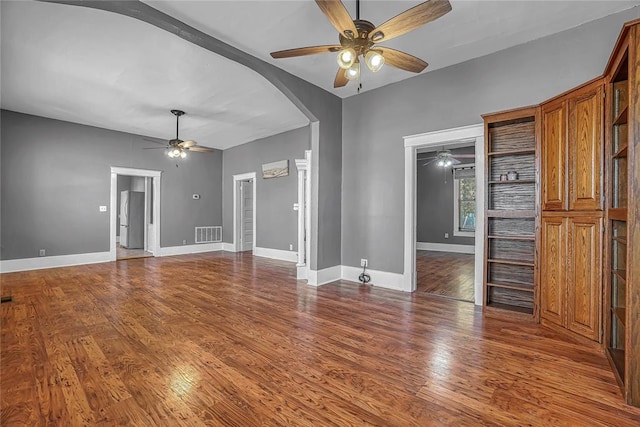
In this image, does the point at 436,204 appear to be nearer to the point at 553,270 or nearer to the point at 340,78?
the point at 553,270

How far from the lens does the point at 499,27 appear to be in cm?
304

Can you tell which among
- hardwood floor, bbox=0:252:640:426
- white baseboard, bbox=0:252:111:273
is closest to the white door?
white baseboard, bbox=0:252:111:273

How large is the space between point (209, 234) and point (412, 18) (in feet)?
25.9

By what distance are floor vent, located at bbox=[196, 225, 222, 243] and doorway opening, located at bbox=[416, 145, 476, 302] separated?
19.0ft

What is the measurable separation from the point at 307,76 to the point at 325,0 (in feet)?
7.99

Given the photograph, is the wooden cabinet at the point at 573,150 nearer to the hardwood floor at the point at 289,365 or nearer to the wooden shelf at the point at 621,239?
the wooden shelf at the point at 621,239

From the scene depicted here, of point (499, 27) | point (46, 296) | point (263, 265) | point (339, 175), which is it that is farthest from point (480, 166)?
point (46, 296)

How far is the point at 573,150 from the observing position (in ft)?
8.89

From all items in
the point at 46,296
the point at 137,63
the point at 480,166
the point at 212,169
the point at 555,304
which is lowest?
the point at 46,296

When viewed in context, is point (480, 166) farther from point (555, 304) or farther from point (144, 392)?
point (144, 392)

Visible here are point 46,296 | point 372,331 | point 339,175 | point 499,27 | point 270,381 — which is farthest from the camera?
point 339,175

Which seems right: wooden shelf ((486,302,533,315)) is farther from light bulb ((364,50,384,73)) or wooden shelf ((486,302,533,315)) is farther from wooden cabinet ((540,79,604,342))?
light bulb ((364,50,384,73))

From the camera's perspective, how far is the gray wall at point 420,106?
3.02 m

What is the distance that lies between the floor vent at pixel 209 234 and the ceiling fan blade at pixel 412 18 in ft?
24.5
